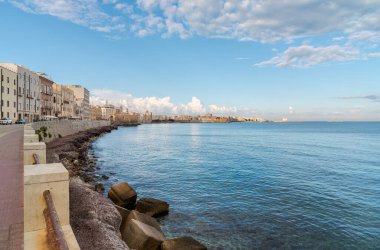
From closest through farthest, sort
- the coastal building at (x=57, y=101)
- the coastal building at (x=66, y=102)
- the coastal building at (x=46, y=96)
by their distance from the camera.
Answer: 1. the coastal building at (x=46, y=96)
2. the coastal building at (x=57, y=101)
3. the coastal building at (x=66, y=102)

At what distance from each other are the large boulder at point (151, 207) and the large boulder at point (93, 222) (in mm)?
3568

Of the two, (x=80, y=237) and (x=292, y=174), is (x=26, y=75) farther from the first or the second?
(x=80, y=237)

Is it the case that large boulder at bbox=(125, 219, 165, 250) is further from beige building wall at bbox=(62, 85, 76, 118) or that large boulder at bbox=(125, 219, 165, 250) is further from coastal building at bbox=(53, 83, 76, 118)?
beige building wall at bbox=(62, 85, 76, 118)

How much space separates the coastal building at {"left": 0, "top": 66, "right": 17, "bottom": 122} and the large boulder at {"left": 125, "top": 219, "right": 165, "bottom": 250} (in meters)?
60.2

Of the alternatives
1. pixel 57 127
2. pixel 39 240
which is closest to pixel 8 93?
pixel 57 127

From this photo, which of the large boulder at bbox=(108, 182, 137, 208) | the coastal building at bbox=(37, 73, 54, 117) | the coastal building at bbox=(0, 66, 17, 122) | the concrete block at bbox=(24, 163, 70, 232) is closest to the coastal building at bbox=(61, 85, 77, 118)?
the coastal building at bbox=(37, 73, 54, 117)

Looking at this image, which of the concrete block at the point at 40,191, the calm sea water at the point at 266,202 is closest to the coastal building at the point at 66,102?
the calm sea water at the point at 266,202

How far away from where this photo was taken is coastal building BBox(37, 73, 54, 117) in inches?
3140

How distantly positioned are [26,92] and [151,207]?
6568cm

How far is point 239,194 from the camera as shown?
19.1 m

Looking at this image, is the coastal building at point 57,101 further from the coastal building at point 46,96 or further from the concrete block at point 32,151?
the concrete block at point 32,151

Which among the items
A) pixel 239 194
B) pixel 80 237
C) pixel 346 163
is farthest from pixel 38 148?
pixel 346 163

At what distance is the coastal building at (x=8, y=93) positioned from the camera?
57.3 metres

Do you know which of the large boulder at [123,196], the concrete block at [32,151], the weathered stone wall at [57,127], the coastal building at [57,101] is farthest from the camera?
the coastal building at [57,101]
